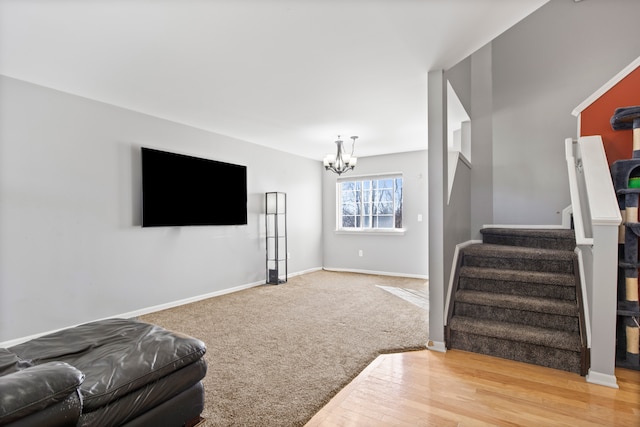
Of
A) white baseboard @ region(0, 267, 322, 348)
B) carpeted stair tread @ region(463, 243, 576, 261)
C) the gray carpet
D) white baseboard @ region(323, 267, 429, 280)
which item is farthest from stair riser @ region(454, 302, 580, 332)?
white baseboard @ region(0, 267, 322, 348)

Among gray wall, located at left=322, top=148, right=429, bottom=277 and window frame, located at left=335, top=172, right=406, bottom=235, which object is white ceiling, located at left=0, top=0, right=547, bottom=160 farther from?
window frame, located at left=335, top=172, right=406, bottom=235

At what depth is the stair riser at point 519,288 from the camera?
2.69m

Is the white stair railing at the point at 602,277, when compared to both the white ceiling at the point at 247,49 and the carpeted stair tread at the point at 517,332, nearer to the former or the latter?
the carpeted stair tread at the point at 517,332

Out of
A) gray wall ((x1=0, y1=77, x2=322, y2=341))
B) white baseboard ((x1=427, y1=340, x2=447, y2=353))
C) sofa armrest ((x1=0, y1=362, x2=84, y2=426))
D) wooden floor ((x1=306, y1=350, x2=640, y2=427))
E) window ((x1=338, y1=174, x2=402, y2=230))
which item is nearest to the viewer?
sofa armrest ((x1=0, y1=362, x2=84, y2=426))

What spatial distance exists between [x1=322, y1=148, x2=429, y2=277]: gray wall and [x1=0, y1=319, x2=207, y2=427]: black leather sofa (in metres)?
4.90

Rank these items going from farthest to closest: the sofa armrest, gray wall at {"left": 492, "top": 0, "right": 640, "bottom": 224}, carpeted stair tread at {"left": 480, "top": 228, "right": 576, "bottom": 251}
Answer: gray wall at {"left": 492, "top": 0, "right": 640, "bottom": 224} → carpeted stair tread at {"left": 480, "top": 228, "right": 576, "bottom": 251} → the sofa armrest

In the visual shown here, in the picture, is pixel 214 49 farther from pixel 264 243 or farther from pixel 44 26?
pixel 264 243

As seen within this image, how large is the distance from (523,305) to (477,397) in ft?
3.49

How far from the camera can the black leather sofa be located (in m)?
0.99

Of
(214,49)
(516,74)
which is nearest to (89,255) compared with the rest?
(214,49)

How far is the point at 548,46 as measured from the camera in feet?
13.2

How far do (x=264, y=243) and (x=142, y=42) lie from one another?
371 centimetres

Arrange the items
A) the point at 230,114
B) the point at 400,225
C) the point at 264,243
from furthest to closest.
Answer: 1. the point at 400,225
2. the point at 264,243
3. the point at 230,114

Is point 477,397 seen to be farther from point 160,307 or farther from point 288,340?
point 160,307
